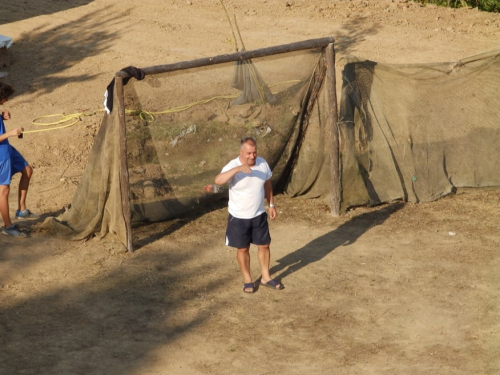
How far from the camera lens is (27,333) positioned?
7.86 meters

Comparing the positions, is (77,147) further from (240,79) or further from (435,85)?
(435,85)

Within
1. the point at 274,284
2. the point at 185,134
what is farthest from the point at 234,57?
the point at 274,284

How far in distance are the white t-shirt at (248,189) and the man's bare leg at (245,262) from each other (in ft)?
1.31

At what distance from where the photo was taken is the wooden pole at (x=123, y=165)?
924cm

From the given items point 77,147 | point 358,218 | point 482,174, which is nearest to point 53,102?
point 77,147

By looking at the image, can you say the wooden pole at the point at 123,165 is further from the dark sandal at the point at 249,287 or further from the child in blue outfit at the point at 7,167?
the dark sandal at the point at 249,287

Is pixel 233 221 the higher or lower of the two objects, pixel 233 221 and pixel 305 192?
the higher

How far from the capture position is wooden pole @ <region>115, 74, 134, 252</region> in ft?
30.3

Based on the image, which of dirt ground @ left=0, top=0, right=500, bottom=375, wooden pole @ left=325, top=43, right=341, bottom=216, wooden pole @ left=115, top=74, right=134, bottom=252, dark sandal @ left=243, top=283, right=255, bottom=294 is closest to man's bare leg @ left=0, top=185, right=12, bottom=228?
dirt ground @ left=0, top=0, right=500, bottom=375

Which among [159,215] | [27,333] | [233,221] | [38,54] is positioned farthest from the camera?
[38,54]

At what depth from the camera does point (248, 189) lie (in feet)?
27.5

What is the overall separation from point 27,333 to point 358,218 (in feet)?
15.3

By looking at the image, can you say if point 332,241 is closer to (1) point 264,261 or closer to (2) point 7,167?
(1) point 264,261

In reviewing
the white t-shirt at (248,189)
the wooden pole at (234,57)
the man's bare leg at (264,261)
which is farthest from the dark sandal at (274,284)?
the wooden pole at (234,57)
